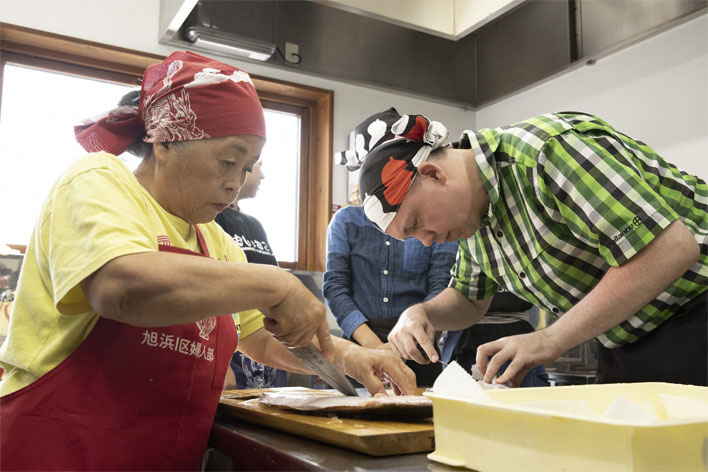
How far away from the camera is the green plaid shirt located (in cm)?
120

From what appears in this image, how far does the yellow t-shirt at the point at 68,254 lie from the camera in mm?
867

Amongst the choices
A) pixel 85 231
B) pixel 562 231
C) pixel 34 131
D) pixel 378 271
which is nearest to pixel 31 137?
pixel 34 131

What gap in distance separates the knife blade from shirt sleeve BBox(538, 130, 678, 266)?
2.02 ft

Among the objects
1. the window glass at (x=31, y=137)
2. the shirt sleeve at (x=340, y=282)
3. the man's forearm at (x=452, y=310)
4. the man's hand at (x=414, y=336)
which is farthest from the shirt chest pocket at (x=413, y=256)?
the window glass at (x=31, y=137)

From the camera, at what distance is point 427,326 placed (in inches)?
66.4

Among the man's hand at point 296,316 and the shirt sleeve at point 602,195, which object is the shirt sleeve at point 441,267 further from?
the man's hand at point 296,316

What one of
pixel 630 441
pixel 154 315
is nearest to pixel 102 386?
pixel 154 315

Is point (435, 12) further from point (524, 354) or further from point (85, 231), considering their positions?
point (85, 231)

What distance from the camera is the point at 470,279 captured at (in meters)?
1.82

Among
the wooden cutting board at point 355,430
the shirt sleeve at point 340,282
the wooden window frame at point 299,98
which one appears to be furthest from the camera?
the wooden window frame at point 299,98

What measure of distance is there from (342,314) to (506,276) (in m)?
0.92

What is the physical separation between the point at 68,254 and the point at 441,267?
1773 millimetres

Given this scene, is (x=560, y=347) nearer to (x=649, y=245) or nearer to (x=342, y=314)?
(x=649, y=245)

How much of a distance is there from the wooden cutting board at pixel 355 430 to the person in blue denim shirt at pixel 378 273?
1255mm
